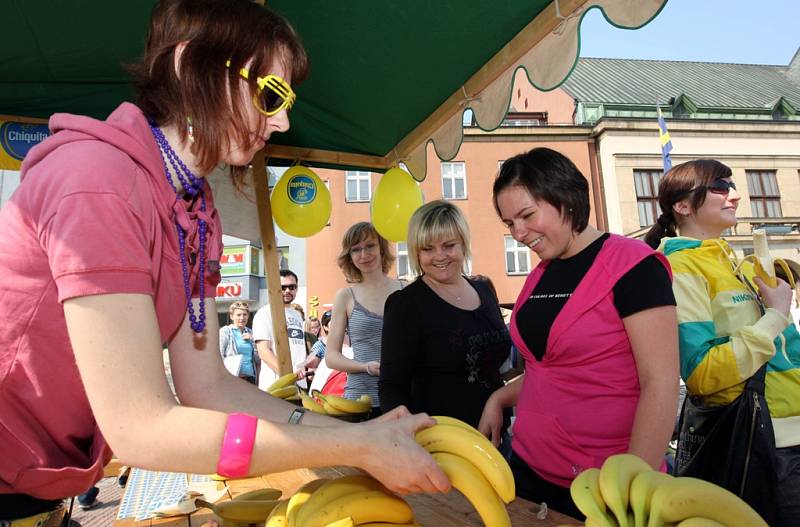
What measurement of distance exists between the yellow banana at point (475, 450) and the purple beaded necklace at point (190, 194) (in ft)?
2.06

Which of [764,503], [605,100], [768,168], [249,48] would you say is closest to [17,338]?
[249,48]

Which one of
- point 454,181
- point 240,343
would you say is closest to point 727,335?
point 240,343

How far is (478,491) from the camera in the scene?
982 millimetres

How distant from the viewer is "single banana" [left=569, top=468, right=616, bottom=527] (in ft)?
2.53

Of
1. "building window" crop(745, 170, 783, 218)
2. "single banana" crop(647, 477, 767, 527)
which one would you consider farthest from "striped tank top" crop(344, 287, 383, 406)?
"building window" crop(745, 170, 783, 218)

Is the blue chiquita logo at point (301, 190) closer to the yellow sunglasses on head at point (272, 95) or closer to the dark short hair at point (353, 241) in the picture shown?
Answer: the dark short hair at point (353, 241)

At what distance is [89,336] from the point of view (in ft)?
2.52

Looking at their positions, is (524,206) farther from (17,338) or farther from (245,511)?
(17,338)

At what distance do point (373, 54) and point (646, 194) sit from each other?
69.8 ft

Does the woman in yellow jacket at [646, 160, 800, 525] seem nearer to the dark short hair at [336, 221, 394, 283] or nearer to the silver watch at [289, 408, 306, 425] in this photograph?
the silver watch at [289, 408, 306, 425]

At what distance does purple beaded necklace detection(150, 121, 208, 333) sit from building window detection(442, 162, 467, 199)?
2052cm

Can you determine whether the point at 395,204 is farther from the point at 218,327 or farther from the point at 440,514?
the point at 440,514

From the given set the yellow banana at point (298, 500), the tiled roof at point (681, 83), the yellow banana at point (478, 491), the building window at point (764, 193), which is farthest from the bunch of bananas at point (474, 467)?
the building window at point (764, 193)

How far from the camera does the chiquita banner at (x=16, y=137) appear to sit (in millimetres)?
3394
